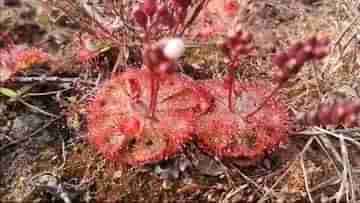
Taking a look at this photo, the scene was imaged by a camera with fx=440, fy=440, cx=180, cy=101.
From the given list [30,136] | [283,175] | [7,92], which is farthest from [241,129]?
[7,92]

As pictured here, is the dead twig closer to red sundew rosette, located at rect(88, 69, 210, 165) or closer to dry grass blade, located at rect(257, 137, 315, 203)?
red sundew rosette, located at rect(88, 69, 210, 165)

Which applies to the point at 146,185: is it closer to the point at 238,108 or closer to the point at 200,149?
the point at 200,149

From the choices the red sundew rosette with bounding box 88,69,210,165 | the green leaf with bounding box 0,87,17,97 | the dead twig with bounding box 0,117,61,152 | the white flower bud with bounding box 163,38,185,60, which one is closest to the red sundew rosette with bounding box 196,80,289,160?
the red sundew rosette with bounding box 88,69,210,165

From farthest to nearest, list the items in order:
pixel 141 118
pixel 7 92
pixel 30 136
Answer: pixel 7 92 < pixel 30 136 < pixel 141 118

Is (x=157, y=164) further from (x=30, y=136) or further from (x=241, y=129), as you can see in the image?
(x=30, y=136)

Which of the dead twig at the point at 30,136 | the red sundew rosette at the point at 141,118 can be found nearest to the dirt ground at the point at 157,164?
the dead twig at the point at 30,136
